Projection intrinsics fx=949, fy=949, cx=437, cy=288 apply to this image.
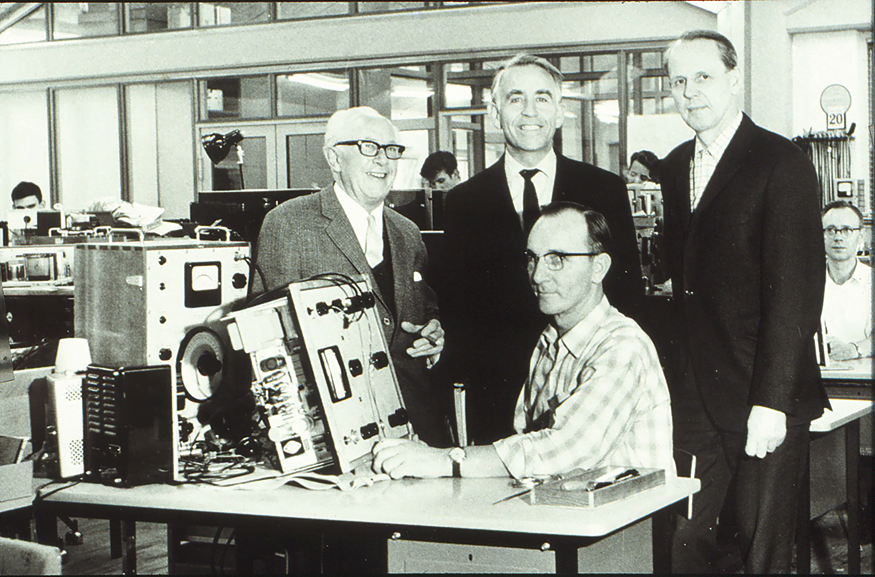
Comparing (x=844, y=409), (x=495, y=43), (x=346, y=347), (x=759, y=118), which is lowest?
(x=844, y=409)

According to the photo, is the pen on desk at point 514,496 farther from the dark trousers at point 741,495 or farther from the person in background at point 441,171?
the person in background at point 441,171

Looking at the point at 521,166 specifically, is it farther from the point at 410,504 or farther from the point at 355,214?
the point at 410,504

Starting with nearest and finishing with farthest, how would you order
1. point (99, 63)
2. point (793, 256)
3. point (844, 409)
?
point (793, 256), point (844, 409), point (99, 63)

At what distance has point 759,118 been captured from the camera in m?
8.03

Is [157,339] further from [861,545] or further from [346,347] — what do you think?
[861,545]

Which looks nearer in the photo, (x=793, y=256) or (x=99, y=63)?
(x=793, y=256)

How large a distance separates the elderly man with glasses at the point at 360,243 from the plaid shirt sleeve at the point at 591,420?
1.97ft

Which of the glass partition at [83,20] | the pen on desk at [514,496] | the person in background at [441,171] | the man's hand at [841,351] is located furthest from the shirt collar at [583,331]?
the glass partition at [83,20]

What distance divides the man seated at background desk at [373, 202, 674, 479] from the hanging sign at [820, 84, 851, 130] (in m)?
6.43

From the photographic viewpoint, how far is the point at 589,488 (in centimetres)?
191

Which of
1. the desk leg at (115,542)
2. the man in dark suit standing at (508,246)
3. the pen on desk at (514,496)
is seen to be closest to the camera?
the pen on desk at (514,496)

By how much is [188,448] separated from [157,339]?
0.31 m

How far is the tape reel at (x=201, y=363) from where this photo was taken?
2428 millimetres

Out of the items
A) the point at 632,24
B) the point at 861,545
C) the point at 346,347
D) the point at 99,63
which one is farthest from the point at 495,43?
the point at 346,347
